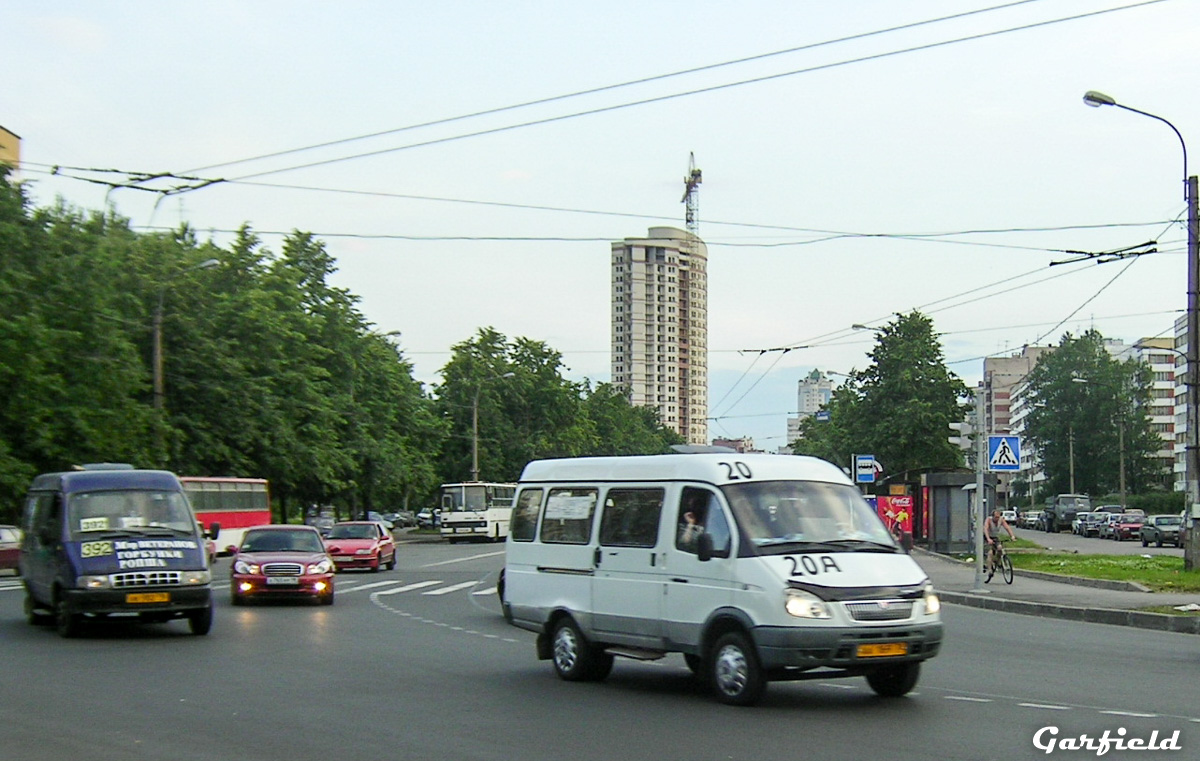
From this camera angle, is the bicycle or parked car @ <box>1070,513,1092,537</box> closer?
the bicycle

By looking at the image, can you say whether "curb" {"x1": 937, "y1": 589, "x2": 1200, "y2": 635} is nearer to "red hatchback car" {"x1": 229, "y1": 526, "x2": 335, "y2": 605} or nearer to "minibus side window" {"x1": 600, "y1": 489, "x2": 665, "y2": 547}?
"minibus side window" {"x1": 600, "y1": 489, "x2": 665, "y2": 547}

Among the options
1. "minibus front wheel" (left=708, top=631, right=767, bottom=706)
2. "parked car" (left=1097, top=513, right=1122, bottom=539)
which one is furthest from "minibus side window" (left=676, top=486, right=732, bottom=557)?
"parked car" (left=1097, top=513, right=1122, bottom=539)

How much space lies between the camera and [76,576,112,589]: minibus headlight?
61.4 ft

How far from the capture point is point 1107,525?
259 feet

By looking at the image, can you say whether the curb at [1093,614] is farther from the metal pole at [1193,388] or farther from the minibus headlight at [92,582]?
the minibus headlight at [92,582]

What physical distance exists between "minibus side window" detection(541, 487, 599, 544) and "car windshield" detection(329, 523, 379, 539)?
87.8ft

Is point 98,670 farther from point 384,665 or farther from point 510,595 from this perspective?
point 510,595

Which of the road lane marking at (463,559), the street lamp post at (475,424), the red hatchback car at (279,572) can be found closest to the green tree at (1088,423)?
the street lamp post at (475,424)

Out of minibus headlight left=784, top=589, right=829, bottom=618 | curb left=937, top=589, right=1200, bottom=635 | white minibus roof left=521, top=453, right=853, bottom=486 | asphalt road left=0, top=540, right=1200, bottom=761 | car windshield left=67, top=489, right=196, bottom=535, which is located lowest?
curb left=937, top=589, right=1200, bottom=635

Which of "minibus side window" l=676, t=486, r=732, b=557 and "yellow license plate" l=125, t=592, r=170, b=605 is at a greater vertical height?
"minibus side window" l=676, t=486, r=732, b=557

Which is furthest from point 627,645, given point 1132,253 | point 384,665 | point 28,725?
point 1132,253

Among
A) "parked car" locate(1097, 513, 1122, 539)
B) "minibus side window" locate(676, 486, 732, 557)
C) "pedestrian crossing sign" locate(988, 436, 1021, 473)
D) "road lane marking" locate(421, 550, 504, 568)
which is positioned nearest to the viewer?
"minibus side window" locate(676, 486, 732, 557)

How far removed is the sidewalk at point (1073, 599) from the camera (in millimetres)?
21928

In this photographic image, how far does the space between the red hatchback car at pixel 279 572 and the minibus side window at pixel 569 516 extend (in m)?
12.1
